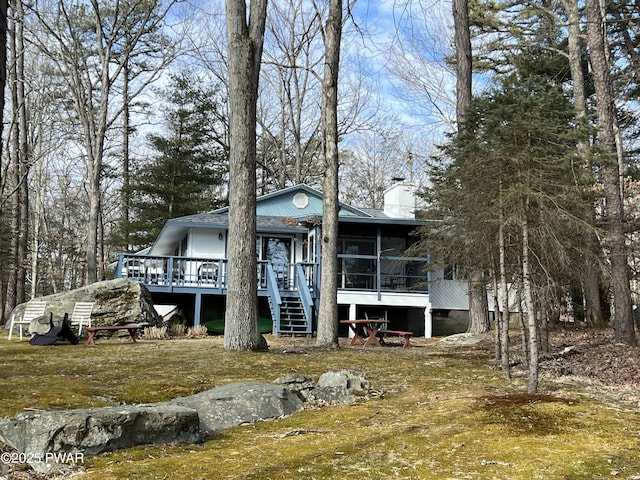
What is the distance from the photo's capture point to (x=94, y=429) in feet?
12.6

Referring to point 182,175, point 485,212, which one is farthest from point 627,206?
point 182,175

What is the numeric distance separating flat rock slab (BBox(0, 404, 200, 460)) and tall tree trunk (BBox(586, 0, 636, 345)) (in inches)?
345

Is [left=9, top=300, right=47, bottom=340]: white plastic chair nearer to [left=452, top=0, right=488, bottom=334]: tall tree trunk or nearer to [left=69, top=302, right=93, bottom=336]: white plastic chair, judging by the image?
[left=69, top=302, right=93, bottom=336]: white plastic chair

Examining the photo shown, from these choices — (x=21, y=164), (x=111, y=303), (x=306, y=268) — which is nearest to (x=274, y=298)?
(x=306, y=268)

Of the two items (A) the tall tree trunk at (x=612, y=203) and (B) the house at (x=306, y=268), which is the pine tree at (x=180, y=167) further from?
(A) the tall tree trunk at (x=612, y=203)

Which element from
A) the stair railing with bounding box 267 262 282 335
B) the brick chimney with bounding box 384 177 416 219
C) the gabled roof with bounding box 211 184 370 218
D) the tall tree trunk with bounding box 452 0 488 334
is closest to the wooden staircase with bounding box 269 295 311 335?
the stair railing with bounding box 267 262 282 335

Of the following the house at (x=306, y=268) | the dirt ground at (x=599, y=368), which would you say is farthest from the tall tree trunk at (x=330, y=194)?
the house at (x=306, y=268)

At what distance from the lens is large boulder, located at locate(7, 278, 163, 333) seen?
14.8m

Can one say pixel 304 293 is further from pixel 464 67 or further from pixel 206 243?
pixel 464 67

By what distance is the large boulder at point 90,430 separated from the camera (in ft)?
12.1

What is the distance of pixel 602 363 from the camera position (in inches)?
334

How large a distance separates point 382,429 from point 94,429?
211cm

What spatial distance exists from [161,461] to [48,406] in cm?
196

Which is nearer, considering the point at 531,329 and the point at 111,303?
the point at 531,329
